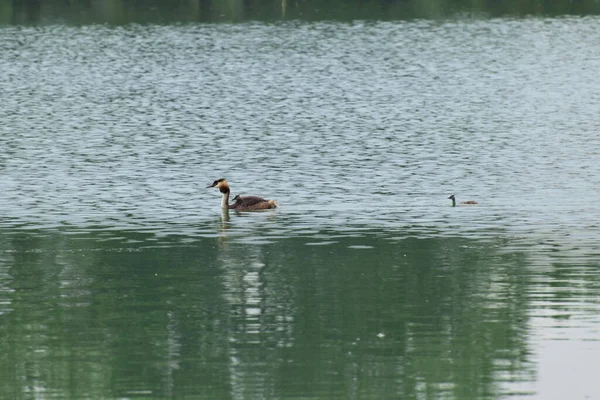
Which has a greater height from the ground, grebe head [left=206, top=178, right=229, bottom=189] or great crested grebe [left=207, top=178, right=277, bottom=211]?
grebe head [left=206, top=178, right=229, bottom=189]

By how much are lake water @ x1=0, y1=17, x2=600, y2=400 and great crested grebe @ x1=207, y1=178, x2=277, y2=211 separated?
369mm

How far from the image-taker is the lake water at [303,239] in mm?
17391

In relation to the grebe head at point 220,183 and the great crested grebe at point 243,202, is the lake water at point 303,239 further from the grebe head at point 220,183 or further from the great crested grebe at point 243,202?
the grebe head at point 220,183

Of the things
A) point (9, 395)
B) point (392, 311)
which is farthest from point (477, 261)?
point (9, 395)

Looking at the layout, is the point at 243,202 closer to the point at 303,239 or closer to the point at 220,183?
the point at 220,183

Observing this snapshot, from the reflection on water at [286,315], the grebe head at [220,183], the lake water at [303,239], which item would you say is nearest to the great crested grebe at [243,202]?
the grebe head at [220,183]

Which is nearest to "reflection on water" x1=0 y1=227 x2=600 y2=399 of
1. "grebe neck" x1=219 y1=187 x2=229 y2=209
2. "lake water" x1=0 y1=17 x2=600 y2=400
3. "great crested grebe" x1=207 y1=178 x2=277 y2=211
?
"lake water" x1=0 y1=17 x2=600 y2=400

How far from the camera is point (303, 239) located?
2720 cm

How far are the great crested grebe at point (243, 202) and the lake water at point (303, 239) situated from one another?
369 mm

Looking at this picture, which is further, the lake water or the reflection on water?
the lake water

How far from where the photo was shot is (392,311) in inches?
806

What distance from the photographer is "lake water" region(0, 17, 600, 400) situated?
17.4 metres

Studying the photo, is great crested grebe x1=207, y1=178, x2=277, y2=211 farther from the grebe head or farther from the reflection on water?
the reflection on water

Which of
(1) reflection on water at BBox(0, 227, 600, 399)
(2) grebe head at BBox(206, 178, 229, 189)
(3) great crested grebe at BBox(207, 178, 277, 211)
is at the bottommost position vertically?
(1) reflection on water at BBox(0, 227, 600, 399)
